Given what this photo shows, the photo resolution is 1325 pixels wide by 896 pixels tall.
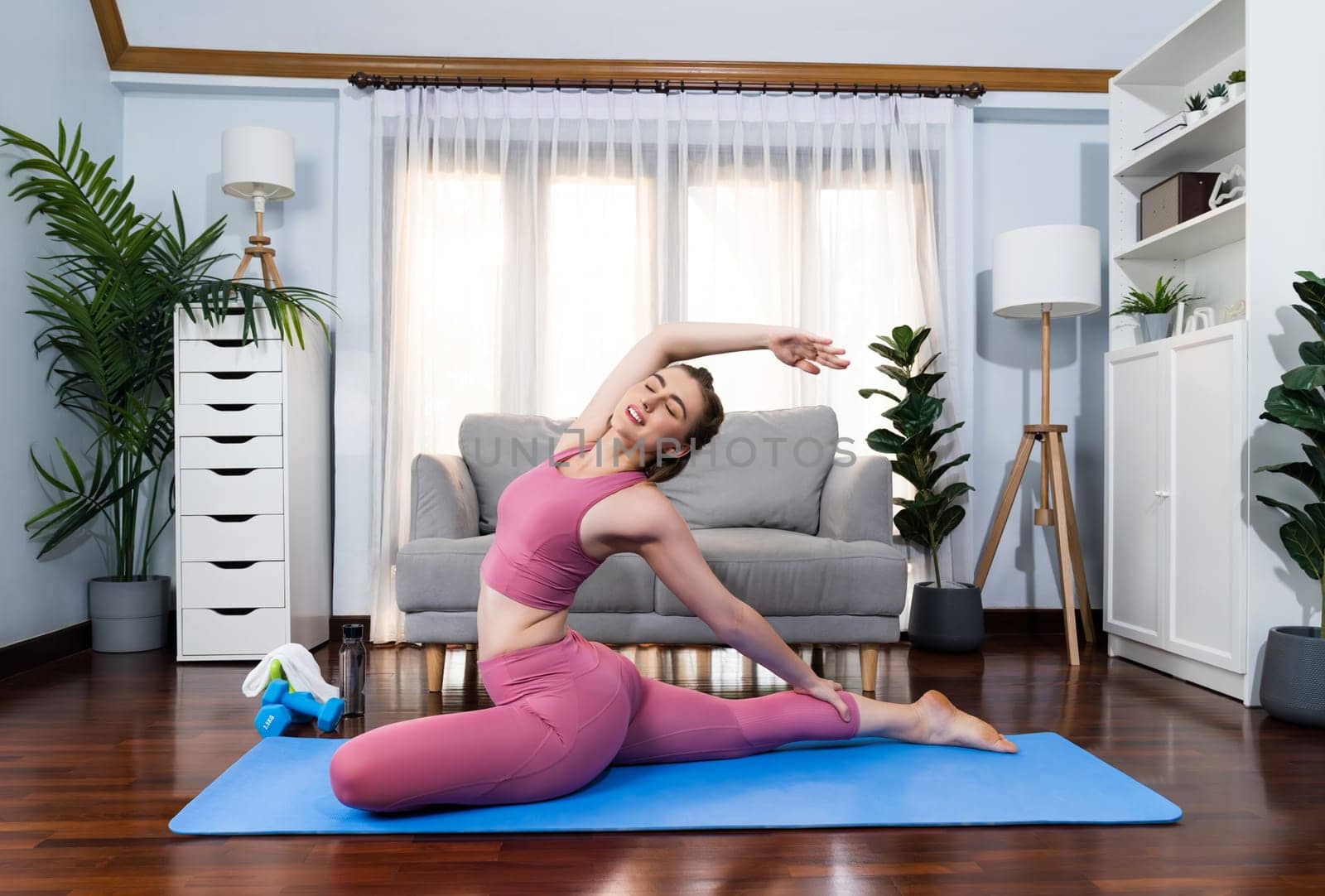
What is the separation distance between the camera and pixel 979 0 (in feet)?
13.1

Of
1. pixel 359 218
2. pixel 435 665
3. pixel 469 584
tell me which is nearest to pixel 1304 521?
pixel 469 584

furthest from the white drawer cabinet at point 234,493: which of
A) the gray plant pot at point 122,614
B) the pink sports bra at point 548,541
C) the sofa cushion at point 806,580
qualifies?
the pink sports bra at point 548,541

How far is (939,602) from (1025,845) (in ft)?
6.49

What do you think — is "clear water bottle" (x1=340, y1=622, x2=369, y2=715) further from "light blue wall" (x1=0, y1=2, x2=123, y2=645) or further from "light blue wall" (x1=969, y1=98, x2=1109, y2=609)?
"light blue wall" (x1=969, y1=98, x2=1109, y2=609)

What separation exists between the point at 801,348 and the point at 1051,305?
2.23 meters

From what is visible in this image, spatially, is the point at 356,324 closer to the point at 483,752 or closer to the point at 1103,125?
the point at 483,752

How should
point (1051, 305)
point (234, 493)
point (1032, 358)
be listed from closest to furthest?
point (234, 493) < point (1051, 305) < point (1032, 358)

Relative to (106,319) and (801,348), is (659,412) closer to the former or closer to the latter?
(801,348)

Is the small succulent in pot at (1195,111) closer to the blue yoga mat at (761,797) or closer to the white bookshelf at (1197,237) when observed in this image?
the white bookshelf at (1197,237)

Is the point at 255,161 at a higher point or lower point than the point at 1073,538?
higher

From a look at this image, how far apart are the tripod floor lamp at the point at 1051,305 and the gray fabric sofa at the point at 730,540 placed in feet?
2.63

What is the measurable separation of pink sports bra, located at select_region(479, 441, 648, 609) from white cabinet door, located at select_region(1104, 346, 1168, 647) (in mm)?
2195

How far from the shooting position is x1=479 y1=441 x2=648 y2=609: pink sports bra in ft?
5.86

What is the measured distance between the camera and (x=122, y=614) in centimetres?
358
